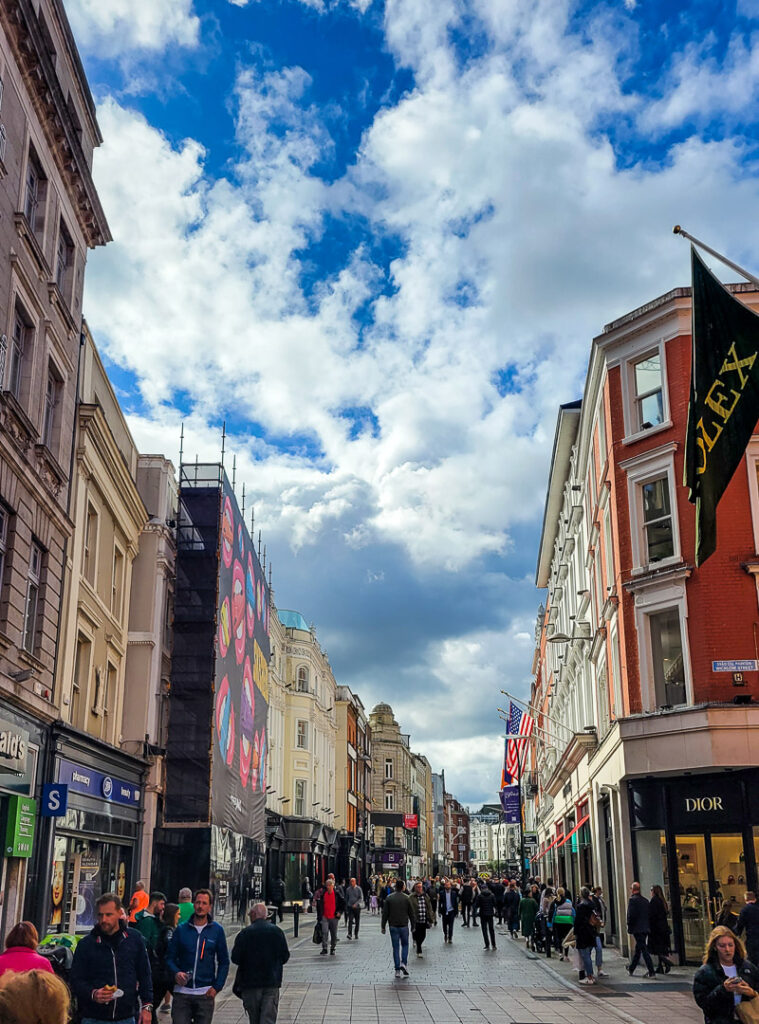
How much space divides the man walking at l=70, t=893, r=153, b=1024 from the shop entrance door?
15899mm

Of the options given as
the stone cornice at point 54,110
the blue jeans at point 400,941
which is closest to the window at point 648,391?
the blue jeans at point 400,941

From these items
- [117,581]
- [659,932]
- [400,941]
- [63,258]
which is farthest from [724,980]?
[117,581]

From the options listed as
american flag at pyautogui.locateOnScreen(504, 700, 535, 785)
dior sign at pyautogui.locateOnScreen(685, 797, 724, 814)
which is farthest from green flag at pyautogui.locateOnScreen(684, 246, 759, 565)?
american flag at pyautogui.locateOnScreen(504, 700, 535, 785)

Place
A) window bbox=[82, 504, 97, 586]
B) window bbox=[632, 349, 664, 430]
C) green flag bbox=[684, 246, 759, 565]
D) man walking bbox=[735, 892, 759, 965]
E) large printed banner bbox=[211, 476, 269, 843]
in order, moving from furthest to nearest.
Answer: large printed banner bbox=[211, 476, 269, 843] → window bbox=[632, 349, 664, 430] → window bbox=[82, 504, 97, 586] → man walking bbox=[735, 892, 759, 965] → green flag bbox=[684, 246, 759, 565]

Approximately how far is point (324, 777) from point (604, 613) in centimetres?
4170

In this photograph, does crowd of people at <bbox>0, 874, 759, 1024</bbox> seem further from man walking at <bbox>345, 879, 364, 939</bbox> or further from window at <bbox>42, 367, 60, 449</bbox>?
man walking at <bbox>345, 879, 364, 939</bbox>

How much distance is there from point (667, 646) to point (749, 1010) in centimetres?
1590

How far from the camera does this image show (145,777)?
28.3m

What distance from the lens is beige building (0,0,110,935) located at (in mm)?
17109

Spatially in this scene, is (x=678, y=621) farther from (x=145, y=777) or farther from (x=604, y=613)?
(x=145, y=777)

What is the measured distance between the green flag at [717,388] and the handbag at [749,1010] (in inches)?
278

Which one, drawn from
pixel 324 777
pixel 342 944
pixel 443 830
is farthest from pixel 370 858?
pixel 443 830

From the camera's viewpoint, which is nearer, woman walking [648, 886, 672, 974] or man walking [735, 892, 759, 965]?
man walking [735, 892, 759, 965]

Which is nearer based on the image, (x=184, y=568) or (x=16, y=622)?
(x=16, y=622)
